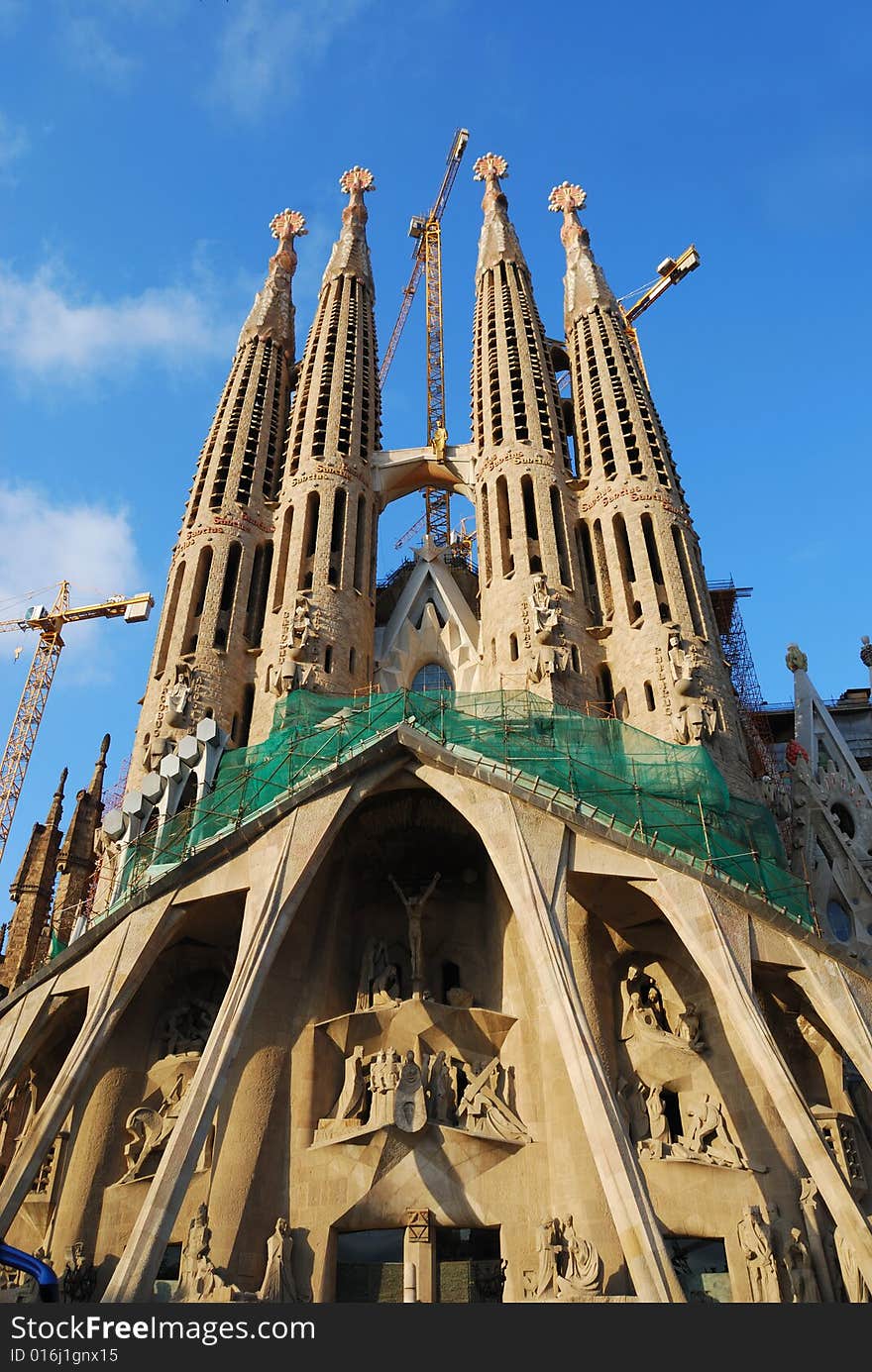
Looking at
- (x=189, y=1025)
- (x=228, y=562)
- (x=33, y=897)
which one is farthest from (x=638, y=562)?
(x=33, y=897)

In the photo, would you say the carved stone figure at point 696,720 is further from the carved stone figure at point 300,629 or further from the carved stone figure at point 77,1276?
the carved stone figure at point 77,1276

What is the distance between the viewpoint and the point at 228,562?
2553 cm

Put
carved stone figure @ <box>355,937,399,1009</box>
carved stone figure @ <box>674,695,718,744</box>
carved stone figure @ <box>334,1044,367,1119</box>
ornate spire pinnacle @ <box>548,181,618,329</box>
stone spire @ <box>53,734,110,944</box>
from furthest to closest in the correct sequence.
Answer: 1. ornate spire pinnacle @ <box>548,181,618,329</box>
2. stone spire @ <box>53,734,110,944</box>
3. carved stone figure @ <box>674,695,718,744</box>
4. carved stone figure @ <box>355,937,399,1009</box>
5. carved stone figure @ <box>334,1044,367,1119</box>

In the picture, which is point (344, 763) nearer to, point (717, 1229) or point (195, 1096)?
point (195, 1096)

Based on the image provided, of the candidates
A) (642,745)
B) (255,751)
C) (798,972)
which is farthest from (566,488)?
(798,972)

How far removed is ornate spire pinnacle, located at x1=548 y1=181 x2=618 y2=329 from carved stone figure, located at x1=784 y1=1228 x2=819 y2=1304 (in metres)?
25.2

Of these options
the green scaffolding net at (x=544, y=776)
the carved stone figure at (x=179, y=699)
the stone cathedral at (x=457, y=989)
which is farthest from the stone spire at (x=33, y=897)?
the green scaffolding net at (x=544, y=776)

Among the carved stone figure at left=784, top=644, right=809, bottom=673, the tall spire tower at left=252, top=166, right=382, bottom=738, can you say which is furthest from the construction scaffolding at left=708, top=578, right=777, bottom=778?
the tall spire tower at left=252, top=166, right=382, bottom=738

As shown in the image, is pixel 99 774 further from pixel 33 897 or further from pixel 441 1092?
pixel 441 1092

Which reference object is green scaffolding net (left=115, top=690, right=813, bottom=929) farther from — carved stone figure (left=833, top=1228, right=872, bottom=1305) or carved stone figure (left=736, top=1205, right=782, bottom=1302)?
carved stone figure (left=833, top=1228, right=872, bottom=1305)

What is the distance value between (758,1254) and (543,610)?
13014mm

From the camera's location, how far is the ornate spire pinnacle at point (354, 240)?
3444 cm

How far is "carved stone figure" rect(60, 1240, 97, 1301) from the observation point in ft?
50.1

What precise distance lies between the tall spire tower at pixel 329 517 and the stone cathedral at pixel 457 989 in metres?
0.17
